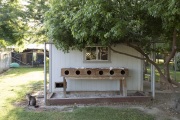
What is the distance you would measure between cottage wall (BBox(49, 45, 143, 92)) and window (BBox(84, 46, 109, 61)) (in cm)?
19

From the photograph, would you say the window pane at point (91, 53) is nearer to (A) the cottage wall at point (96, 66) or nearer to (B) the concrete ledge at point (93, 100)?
(A) the cottage wall at point (96, 66)

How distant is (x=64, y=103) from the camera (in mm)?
8203

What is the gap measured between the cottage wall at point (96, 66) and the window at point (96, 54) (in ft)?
0.62

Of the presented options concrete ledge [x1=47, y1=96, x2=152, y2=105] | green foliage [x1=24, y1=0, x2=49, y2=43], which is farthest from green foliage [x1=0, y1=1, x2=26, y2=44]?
concrete ledge [x1=47, y1=96, x2=152, y2=105]

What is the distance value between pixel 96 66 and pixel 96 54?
530 millimetres

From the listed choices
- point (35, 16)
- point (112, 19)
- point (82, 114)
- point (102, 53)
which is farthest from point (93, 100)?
point (35, 16)

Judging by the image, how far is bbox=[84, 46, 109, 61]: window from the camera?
10305 millimetres

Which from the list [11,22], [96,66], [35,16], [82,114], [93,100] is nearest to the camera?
[82,114]

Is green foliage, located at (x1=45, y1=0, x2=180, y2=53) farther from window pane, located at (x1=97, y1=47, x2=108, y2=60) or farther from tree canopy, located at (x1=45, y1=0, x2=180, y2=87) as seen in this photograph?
window pane, located at (x1=97, y1=47, x2=108, y2=60)

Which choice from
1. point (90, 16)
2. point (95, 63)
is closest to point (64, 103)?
point (95, 63)

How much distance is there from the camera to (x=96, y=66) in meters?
10.2

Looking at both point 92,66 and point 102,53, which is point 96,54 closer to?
point 102,53

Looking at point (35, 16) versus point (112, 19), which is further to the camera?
point (35, 16)

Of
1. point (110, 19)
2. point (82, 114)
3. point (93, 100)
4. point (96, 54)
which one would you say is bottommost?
point (82, 114)
